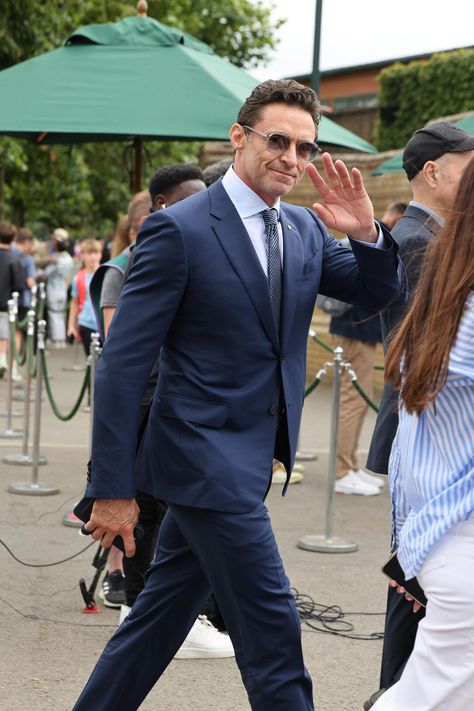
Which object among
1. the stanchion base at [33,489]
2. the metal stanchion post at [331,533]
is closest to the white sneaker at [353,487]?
the metal stanchion post at [331,533]

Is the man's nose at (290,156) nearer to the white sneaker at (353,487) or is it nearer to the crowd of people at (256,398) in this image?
the crowd of people at (256,398)

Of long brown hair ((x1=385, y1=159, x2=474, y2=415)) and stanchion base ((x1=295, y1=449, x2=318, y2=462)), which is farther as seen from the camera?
stanchion base ((x1=295, y1=449, x2=318, y2=462))

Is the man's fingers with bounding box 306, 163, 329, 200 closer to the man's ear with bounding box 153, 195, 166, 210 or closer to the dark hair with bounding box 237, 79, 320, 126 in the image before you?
the dark hair with bounding box 237, 79, 320, 126

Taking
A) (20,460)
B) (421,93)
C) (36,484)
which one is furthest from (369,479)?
(421,93)

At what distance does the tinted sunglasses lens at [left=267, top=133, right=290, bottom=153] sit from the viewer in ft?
12.1

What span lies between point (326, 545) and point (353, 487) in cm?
205

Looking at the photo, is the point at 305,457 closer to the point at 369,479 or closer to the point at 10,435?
the point at 369,479

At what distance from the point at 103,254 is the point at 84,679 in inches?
648

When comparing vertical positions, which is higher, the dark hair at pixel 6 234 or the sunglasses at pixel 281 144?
the sunglasses at pixel 281 144

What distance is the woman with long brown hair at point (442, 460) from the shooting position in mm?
2926

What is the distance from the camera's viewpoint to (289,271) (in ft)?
12.3

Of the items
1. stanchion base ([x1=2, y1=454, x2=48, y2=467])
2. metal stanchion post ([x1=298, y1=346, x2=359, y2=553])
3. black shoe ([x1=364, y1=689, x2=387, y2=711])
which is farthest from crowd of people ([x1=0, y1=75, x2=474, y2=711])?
stanchion base ([x1=2, y1=454, x2=48, y2=467])

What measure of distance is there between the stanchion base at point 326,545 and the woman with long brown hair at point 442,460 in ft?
14.0

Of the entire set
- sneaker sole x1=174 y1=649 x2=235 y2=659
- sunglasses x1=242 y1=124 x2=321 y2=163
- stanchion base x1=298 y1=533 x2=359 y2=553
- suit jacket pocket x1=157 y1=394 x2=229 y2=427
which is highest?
sunglasses x1=242 y1=124 x2=321 y2=163
